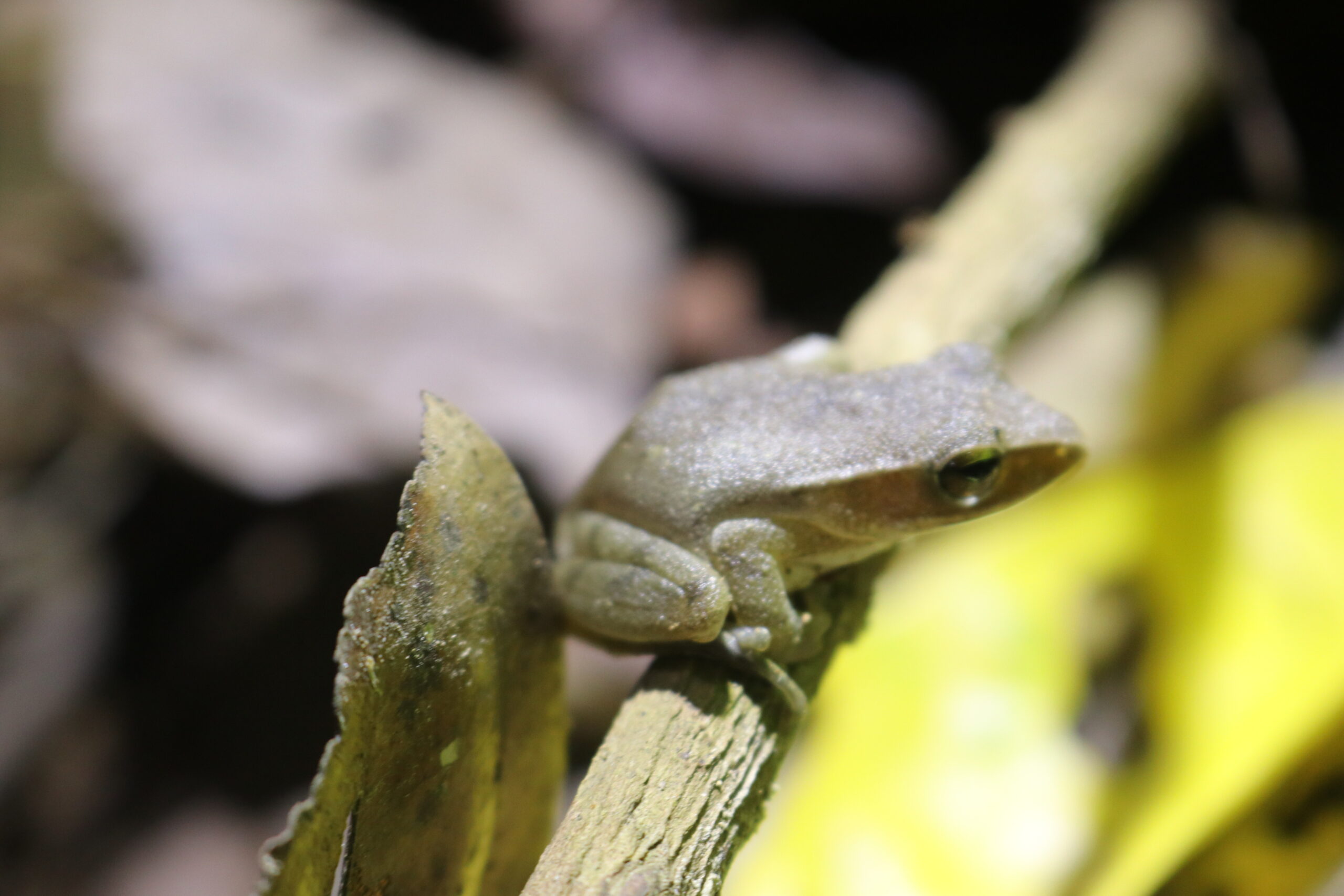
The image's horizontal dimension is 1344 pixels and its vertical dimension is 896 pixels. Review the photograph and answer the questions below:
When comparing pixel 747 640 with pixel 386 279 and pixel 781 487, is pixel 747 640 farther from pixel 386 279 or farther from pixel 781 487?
pixel 386 279

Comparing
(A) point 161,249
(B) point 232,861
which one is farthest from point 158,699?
(A) point 161,249

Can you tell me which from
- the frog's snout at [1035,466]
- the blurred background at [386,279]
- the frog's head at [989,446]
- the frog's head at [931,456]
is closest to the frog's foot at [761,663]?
the frog's head at [931,456]

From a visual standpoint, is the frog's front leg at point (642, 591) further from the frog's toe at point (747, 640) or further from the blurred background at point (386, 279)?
the blurred background at point (386, 279)

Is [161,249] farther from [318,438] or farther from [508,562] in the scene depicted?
[508,562]

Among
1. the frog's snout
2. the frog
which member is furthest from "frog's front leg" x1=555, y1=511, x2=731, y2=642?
the frog's snout

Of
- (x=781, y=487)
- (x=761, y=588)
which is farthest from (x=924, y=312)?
(x=761, y=588)
